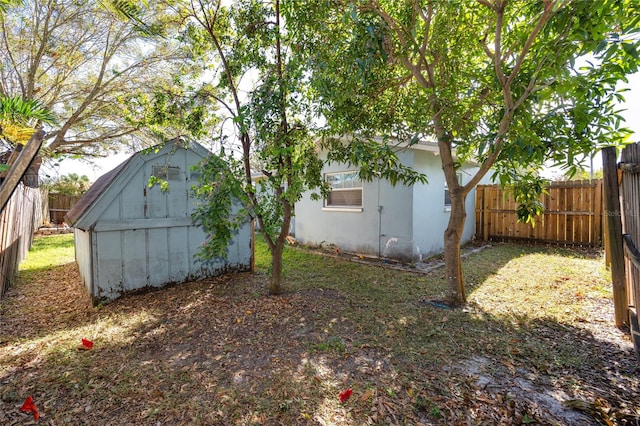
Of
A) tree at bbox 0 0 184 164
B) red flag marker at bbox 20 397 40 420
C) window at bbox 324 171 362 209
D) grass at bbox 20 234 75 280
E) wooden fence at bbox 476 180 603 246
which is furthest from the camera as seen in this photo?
tree at bbox 0 0 184 164

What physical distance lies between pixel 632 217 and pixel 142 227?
21.5 feet

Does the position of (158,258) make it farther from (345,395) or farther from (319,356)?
(345,395)

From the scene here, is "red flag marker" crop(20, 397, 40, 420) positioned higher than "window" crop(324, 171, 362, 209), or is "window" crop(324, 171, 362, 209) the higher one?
"window" crop(324, 171, 362, 209)

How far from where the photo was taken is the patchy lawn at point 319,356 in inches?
92.0

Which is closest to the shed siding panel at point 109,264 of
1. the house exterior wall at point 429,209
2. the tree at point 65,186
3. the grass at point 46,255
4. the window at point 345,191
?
the grass at point 46,255

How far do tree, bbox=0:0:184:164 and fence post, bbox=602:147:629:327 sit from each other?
37.4 ft

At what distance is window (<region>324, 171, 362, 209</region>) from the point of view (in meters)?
8.58

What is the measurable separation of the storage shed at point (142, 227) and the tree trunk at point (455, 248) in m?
4.45

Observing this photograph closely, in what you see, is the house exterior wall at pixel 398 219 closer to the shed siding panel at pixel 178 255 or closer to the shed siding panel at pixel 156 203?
the shed siding panel at pixel 178 255

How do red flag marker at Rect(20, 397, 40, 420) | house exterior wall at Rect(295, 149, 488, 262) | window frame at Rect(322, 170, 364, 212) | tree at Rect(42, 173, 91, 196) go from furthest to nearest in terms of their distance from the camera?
tree at Rect(42, 173, 91, 196), window frame at Rect(322, 170, 364, 212), house exterior wall at Rect(295, 149, 488, 262), red flag marker at Rect(20, 397, 40, 420)

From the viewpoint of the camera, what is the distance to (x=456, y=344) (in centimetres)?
337

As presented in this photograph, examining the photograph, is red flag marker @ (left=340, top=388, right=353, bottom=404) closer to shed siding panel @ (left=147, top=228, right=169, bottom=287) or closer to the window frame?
shed siding panel @ (left=147, top=228, right=169, bottom=287)

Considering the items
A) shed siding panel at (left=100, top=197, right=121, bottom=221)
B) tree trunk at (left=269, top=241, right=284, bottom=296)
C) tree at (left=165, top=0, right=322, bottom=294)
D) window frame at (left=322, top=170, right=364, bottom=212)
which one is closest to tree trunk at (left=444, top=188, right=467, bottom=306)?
tree at (left=165, top=0, right=322, bottom=294)

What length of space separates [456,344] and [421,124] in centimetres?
295
